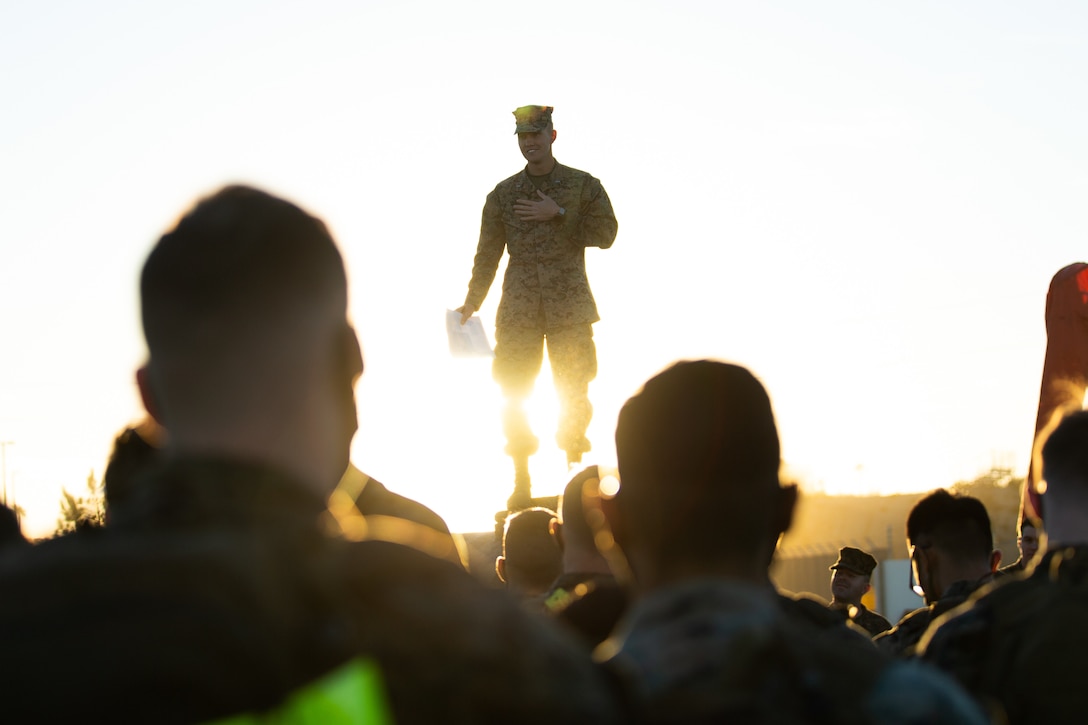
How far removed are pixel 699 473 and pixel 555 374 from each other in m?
8.29

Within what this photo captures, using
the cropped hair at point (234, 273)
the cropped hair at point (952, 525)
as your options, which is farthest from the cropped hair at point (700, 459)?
the cropped hair at point (952, 525)

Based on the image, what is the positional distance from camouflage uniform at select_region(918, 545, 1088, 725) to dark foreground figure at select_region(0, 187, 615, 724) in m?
1.32

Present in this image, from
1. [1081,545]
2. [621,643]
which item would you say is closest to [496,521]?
[1081,545]

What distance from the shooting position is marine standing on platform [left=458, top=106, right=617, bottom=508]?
1034cm

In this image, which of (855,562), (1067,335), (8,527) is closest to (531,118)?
(855,562)

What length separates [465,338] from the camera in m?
10.6

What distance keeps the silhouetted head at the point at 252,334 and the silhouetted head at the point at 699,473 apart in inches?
24.9

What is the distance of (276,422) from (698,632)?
2.51 feet

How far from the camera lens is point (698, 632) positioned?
2229mm

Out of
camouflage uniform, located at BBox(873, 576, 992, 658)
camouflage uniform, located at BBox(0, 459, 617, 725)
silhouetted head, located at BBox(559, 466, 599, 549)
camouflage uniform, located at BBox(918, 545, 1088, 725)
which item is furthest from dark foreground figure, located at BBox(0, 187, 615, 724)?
camouflage uniform, located at BBox(873, 576, 992, 658)

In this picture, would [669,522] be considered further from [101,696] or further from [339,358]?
[101,696]

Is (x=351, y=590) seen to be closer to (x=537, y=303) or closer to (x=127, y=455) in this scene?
(x=127, y=455)

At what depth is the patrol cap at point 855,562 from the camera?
9648mm

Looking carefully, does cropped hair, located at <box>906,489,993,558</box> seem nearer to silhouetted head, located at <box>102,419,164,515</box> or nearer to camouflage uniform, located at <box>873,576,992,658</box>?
camouflage uniform, located at <box>873,576,992,658</box>
